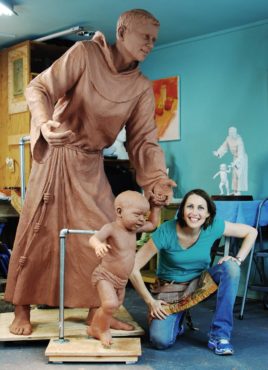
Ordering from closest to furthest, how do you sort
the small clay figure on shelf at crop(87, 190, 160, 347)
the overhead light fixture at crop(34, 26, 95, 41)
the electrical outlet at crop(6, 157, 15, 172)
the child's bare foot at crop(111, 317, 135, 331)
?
the small clay figure on shelf at crop(87, 190, 160, 347) < the child's bare foot at crop(111, 317, 135, 331) < the overhead light fixture at crop(34, 26, 95, 41) < the electrical outlet at crop(6, 157, 15, 172)

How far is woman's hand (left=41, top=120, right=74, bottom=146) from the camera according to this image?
8.39ft

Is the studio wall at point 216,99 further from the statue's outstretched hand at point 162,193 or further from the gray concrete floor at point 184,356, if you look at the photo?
the statue's outstretched hand at point 162,193

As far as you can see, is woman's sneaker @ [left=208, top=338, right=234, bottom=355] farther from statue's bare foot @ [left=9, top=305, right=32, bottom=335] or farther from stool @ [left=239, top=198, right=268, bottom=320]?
stool @ [left=239, top=198, right=268, bottom=320]

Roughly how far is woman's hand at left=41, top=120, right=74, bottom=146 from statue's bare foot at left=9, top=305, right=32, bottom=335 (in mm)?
1042

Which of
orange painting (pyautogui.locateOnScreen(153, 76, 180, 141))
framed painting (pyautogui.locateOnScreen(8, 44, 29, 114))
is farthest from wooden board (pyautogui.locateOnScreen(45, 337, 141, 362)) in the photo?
framed painting (pyautogui.locateOnScreen(8, 44, 29, 114))

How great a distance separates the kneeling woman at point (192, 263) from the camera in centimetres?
307

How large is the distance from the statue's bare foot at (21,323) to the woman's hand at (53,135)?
1.04 m

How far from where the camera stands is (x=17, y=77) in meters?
6.10

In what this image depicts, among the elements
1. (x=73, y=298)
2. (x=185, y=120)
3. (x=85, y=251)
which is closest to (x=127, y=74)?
(x=85, y=251)

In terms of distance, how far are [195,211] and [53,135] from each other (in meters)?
0.94

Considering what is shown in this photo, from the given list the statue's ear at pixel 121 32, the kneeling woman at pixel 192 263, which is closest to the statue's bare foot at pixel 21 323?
the kneeling woman at pixel 192 263

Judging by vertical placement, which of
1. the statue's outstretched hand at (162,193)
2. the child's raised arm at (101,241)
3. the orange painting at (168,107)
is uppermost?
the orange painting at (168,107)

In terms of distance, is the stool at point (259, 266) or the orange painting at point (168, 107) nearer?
the stool at point (259, 266)

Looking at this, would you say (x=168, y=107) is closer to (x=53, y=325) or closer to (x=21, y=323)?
(x=53, y=325)
